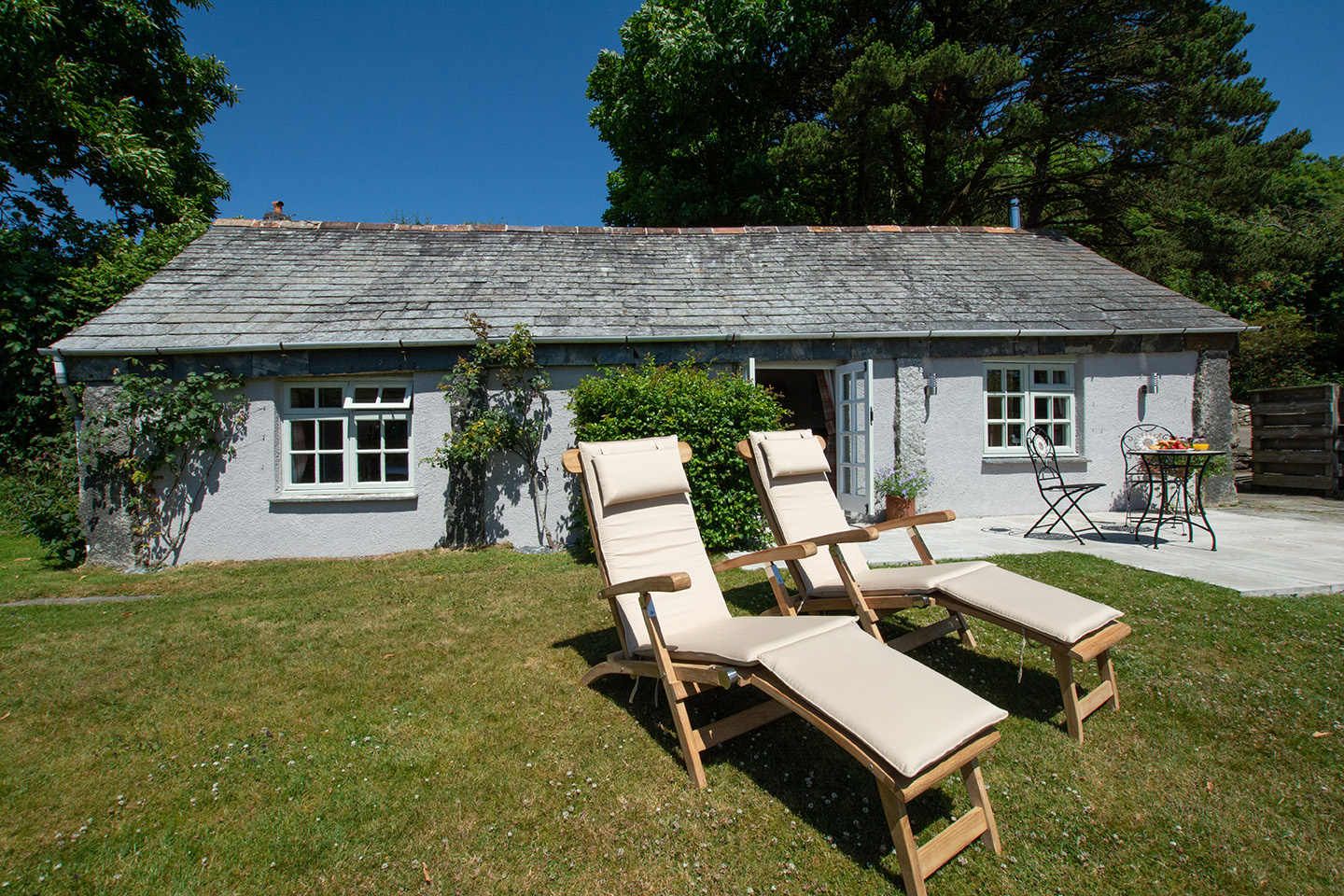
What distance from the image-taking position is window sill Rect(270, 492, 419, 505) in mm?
7266

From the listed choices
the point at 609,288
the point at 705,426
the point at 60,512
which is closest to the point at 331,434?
the point at 60,512

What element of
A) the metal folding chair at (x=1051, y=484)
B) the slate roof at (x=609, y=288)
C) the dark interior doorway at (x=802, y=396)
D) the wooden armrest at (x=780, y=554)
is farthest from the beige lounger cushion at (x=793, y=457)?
the dark interior doorway at (x=802, y=396)

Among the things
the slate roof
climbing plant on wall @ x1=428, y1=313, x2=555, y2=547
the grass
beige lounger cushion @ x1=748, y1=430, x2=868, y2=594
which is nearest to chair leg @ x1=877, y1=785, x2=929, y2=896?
the grass

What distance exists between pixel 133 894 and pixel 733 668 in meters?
2.15

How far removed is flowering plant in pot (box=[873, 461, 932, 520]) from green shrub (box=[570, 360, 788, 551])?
2.23m

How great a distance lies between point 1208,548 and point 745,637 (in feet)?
19.5

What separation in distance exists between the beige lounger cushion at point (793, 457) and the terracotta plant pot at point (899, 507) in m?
3.73

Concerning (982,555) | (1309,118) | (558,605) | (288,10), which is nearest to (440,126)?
(288,10)

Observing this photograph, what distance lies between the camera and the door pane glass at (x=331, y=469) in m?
7.52

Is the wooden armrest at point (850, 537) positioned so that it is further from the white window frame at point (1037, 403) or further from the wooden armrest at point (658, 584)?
the white window frame at point (1037, 403)

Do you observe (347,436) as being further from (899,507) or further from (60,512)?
(899,507)

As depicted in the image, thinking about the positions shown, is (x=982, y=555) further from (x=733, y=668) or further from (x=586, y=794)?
(x=586, y=794)

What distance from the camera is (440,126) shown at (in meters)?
15.8

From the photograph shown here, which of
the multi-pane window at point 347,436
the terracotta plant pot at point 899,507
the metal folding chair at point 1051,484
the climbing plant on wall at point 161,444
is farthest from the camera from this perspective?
the terracotta plant pot at point 899,507
